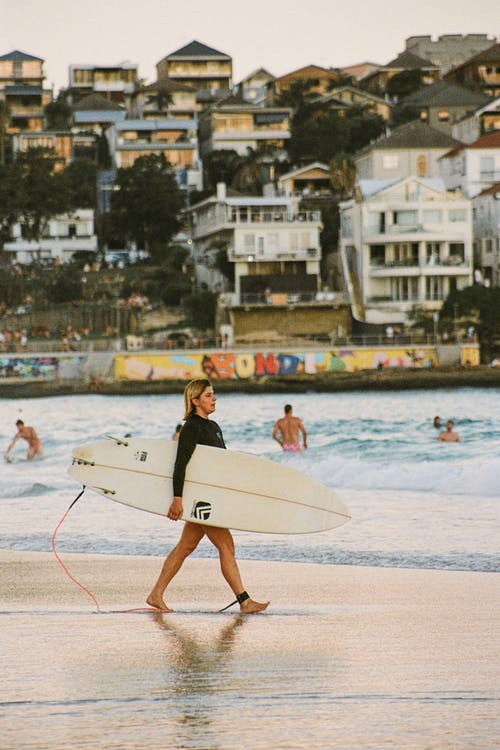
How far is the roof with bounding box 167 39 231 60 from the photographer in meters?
142

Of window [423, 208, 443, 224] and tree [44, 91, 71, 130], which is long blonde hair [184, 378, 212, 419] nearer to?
window [423, 208, 443, 224]

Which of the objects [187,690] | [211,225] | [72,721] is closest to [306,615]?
[187,690]

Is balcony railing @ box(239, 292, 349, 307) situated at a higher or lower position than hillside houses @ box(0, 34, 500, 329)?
lower

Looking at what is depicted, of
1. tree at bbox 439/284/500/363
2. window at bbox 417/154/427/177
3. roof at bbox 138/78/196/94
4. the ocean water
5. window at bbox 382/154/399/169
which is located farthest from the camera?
roof at bbox 138/78/196/94

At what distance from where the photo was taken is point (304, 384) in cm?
6894

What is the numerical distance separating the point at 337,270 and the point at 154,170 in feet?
62.0

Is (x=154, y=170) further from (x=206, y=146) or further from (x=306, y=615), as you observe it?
(x=306, y=615)

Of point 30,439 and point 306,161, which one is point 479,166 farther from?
point 30,439

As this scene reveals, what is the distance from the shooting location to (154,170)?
92562 millimetres

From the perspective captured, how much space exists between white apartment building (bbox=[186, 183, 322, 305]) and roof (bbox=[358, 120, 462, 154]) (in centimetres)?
868

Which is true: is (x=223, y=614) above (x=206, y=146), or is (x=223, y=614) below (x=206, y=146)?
below

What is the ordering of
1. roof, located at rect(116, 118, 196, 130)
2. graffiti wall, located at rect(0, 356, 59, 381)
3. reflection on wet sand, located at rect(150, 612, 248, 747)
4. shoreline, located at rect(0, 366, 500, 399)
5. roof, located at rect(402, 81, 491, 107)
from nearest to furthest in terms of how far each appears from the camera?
1. reflection on wet sand, located at rect(150, 612, 248, 747)
2. shoreline, located at rect(0, 366, 500, 399)
3. graffiti wall, located at rect(0, 356, 59, 381)
4. roof, located at rect(402, 81, 491, 107)
5. roof, located at rect(116, 118, 196, 130)

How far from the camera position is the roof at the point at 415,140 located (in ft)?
288

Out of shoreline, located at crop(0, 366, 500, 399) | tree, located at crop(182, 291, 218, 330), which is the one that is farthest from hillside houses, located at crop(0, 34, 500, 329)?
shoreline, located at crop(0, 366, 500, 399)
